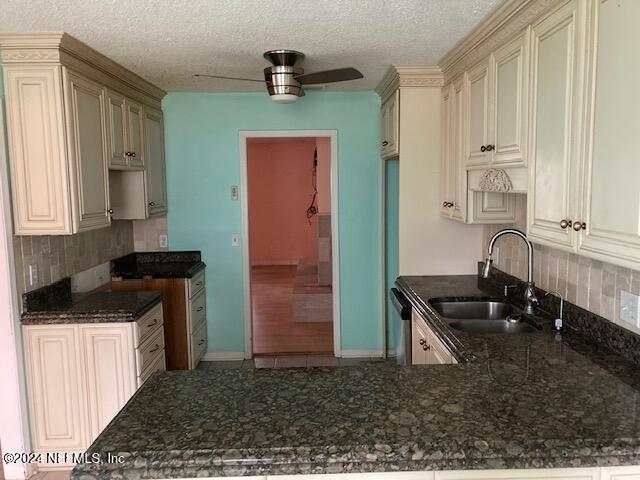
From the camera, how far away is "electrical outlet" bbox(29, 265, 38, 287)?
293 cm

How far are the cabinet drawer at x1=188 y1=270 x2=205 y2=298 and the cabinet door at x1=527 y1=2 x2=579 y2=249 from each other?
280 centimetres

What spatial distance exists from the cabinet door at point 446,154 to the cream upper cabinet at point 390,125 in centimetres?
32

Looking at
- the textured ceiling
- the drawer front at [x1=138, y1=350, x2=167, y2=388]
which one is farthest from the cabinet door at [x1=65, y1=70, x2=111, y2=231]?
the drawer front at [x1=138, y1=350, x2=167, y2=388]

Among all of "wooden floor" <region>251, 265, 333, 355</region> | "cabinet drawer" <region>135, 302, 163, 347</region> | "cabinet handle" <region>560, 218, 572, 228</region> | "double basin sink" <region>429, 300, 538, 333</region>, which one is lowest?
"wooden floor" <region>251, 265, 333, 355</region>

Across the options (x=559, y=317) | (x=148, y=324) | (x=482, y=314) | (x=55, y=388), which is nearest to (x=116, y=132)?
(x=148, y=324)

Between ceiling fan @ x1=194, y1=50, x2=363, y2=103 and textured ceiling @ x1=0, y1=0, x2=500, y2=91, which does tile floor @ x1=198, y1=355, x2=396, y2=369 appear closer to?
ceiling fan @ x1=194, y1=50, x2=363, y2=103

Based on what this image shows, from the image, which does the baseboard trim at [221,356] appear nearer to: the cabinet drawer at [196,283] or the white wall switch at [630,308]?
the cabinet drawer at [196,283]

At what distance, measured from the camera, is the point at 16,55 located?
105 inches

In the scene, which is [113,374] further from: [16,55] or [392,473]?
[392,473]

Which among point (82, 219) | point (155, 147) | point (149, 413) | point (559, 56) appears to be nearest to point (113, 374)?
point (82, 219)

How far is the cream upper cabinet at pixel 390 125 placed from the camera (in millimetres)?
3631

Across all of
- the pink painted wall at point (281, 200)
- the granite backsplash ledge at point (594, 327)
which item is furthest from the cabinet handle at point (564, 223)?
the pink painted wall at point (281, 200)

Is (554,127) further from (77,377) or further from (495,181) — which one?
(77,377)

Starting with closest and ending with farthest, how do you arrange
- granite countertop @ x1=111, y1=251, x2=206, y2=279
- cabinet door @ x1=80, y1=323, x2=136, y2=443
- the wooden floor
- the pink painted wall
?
cabinet door @ x1=80, y1=323, x2=136, y2=443 → granite countertop @ x1=111, y1=251, x2=206, y2=279 → the wooden floor → the pink painted wall
